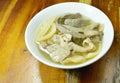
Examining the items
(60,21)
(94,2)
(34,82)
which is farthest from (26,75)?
(94,2)

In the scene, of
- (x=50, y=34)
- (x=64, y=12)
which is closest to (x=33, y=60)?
(x=50, y=34)

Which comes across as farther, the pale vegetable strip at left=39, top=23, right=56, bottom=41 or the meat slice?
the pale vegetable strip at left=39, top=23, right=56, bottom=41

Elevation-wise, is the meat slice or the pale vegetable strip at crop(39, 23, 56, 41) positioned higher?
the pale vegetable strip at crop(39, 23, 56, 41)

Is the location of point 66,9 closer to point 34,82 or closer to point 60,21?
point 60,21

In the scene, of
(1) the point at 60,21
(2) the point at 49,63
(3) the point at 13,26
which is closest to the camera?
(2) the point at 49,63

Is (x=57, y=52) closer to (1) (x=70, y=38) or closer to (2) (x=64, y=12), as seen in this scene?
(1) (x=70, y=38)
